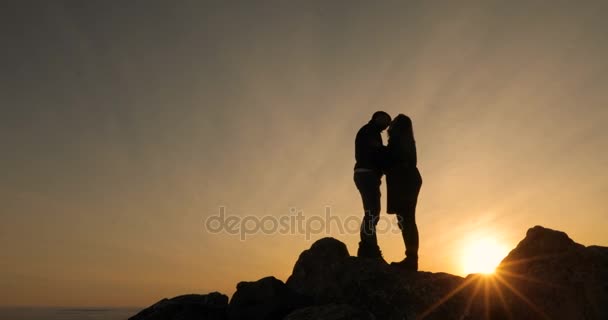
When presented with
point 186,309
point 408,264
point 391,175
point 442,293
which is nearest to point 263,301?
point 186,309

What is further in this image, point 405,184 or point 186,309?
point 405,184

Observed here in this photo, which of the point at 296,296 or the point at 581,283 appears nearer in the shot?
the point at 581,283

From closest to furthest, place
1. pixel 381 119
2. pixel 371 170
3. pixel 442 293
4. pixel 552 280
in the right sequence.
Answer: pixel 552 280
pixel 442 293
pixel 371 170
pixel 381 119

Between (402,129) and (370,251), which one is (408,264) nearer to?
(370,251)

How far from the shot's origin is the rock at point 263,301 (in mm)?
9180

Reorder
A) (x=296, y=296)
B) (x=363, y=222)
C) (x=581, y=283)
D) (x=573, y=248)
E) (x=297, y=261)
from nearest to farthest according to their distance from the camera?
(x=581, y=283) → (x=573, y=248) → (x=296, y=296) → (x=363, y=222) → (x=297, y=261)

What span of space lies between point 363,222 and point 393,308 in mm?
2343

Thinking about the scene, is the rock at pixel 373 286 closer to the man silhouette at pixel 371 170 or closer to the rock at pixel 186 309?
the man silhouette at pixel 371 170

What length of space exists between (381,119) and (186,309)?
662 cm

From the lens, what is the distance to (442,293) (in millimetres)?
9109

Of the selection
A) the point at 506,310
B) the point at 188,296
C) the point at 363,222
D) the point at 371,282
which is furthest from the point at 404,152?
the point at 188,296

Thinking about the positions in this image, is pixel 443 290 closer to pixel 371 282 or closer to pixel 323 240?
pixel 371 282

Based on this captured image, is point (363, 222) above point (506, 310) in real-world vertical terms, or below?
above

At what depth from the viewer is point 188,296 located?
10766mm
